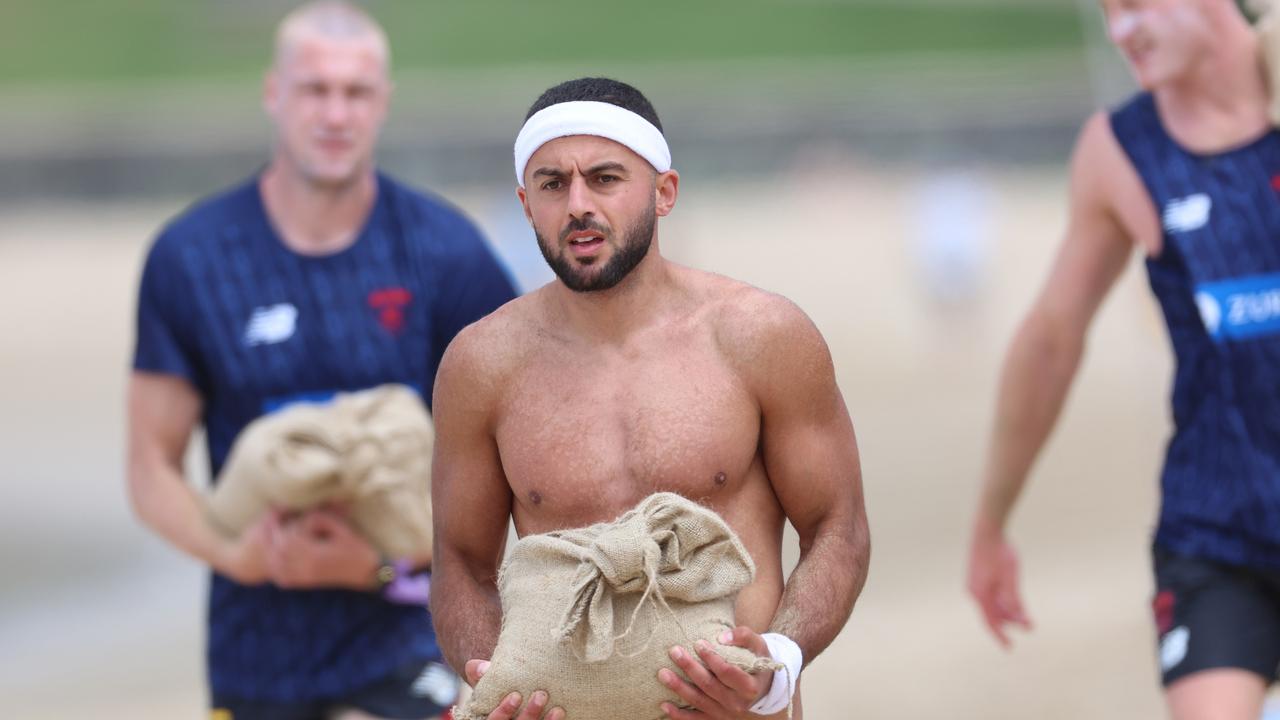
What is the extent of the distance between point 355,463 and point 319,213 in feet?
3.04

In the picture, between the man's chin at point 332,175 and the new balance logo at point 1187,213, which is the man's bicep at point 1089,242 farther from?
the man's chin at point 332,175

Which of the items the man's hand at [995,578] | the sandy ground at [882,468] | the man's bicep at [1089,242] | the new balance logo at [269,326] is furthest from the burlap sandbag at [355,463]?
the sandy ground at [882,468]

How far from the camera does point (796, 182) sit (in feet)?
108

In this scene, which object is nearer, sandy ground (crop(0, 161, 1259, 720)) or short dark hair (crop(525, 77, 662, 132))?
short dark hair (crop(525, 77, 662, 132))

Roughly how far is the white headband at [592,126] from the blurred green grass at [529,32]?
152ft

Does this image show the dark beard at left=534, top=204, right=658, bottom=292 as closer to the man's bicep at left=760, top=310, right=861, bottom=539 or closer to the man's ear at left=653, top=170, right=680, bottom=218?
the man's ear at left=653, top=170, right=680, bottom=218

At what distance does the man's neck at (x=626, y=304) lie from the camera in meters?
3.56

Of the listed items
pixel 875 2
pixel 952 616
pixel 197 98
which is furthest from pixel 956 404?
pixel 875 2

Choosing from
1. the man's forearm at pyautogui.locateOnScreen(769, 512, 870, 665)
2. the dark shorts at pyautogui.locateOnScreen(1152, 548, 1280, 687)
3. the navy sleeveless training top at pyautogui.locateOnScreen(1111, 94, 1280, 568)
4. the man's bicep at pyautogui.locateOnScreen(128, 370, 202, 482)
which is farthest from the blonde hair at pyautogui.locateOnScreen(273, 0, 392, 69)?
the dark shorts at pyautogui.locateOnScreen(1152, 548, 1280, 687)

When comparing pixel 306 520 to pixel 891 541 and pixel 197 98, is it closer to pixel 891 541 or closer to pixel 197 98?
pixel 891 541

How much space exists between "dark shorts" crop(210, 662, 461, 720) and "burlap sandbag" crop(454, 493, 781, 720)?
1862mm

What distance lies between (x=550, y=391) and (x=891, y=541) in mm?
8782

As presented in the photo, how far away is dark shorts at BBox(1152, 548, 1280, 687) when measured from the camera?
15.6ft

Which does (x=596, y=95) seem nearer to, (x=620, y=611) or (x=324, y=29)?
(x=620, y=611)
